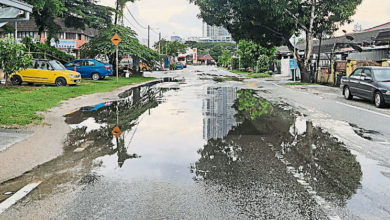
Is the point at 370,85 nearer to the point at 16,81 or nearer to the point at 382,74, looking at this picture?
the point at 382,74

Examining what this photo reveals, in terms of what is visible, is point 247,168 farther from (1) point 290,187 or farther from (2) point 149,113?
(2) point 149,113

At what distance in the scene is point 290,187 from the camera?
494cm

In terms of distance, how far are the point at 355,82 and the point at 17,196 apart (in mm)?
15279

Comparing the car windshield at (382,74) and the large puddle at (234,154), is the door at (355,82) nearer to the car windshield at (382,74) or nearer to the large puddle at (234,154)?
the car windshield at (382,74)

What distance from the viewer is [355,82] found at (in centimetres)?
1659

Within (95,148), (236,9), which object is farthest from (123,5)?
(95,148)

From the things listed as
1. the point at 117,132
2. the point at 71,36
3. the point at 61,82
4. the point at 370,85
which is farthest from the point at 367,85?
the point at 71,36

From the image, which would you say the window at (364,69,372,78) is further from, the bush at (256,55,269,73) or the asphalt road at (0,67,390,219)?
the bush at (256,55,269,73)

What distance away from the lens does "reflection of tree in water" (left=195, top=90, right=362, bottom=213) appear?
5.06 m

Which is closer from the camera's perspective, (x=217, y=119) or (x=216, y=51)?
(x=217, y=119)

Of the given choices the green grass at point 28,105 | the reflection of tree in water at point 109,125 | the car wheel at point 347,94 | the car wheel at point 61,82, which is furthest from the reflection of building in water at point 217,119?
the car wheel at point 61,82

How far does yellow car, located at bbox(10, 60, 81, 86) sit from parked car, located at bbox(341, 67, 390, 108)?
1549 cm

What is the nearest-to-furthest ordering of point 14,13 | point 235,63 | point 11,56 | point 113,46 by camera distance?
point 14,13, point 11,56, point 113,46, point 235,63

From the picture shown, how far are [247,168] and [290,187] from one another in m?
1.01
